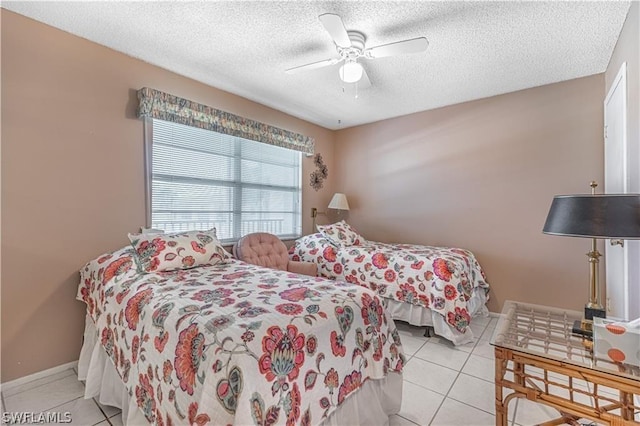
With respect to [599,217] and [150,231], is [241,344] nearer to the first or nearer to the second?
[599,217]

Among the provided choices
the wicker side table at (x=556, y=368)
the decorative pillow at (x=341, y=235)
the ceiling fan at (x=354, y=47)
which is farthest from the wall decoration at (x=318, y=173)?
the wicker side table at (x=556, y=368)

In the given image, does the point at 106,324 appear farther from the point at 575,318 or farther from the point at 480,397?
the point at 575,318

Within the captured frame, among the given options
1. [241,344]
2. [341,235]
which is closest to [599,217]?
[241,344]

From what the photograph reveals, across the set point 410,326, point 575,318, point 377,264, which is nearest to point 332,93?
point 377,264

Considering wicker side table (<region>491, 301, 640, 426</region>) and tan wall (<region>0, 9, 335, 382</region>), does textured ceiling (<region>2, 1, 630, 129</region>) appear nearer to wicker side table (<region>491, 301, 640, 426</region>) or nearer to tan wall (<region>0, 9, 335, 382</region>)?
tan wall (<region>0, 9, 335, 382</region>)

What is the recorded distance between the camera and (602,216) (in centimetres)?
125

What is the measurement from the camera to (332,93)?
3.32m

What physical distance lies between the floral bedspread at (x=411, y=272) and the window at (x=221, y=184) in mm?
697

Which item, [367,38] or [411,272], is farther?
[411,272]

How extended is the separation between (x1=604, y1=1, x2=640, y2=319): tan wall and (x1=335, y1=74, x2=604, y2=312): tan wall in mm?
975

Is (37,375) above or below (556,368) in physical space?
below

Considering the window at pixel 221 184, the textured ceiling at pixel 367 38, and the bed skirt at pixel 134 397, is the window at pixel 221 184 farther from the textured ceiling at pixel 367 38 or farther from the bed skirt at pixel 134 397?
the bed skirt at pixel 134 397

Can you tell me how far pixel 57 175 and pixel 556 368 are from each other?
10.0 feet

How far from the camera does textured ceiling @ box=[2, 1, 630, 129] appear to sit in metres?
1.93
